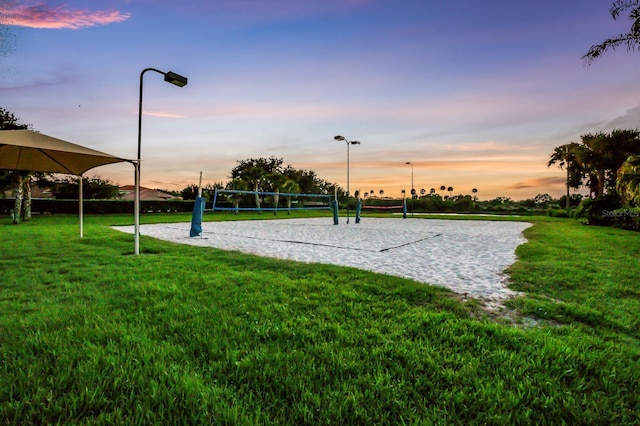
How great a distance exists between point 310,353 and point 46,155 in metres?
9.10

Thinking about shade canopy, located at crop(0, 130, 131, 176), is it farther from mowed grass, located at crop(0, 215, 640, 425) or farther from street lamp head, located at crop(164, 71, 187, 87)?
mowed grass, located at crop(0, 215, 640, 425)

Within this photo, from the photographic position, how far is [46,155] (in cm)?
781

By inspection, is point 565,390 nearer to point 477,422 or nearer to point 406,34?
point 477,422

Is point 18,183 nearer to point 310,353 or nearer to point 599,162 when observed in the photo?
point 310,353

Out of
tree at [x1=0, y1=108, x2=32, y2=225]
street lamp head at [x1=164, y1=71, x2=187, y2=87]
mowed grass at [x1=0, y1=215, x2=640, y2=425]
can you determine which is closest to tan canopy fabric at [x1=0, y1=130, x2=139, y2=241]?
street lamp head at [x1=164, y1=71, x2=187, y2=87]

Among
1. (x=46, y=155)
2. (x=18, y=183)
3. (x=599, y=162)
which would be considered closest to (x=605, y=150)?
(x=599, y=162)

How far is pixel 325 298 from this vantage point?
3.29 m

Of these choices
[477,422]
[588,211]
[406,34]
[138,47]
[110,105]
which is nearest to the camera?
[477,422]

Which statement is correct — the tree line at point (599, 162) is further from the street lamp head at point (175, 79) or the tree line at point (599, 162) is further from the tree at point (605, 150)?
the street lamp head at point (175, 79)

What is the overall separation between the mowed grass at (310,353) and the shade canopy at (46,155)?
2896 mm

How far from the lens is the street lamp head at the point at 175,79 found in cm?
729

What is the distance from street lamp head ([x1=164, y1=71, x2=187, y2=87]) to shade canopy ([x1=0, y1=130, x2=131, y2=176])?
223cm

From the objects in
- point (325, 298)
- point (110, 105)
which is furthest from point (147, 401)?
point (110, 105)

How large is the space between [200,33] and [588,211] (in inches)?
769
